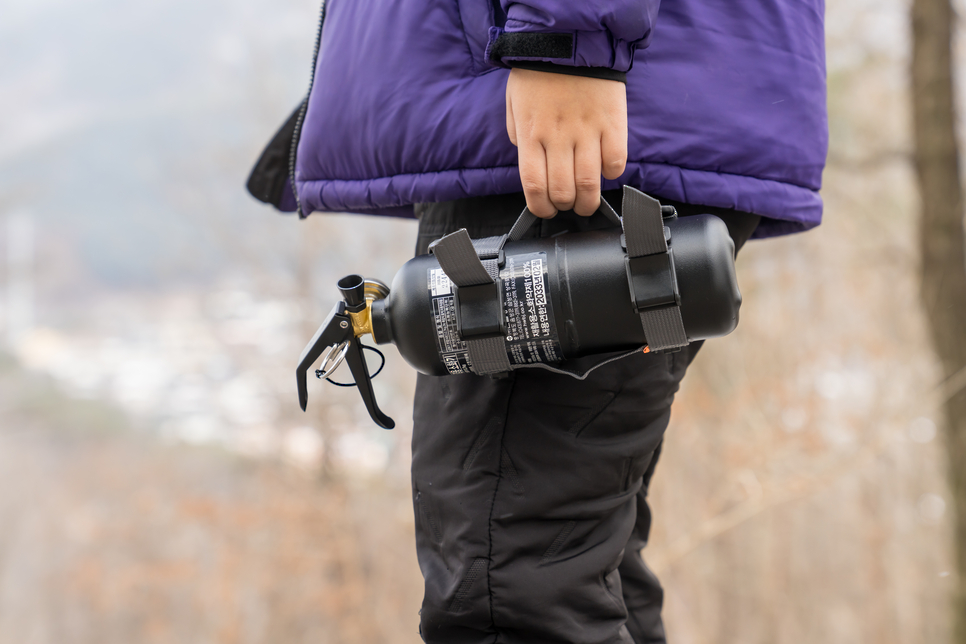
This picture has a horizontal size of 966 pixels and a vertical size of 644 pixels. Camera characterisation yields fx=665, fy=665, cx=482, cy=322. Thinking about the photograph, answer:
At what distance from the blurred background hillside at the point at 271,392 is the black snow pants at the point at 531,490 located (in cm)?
209

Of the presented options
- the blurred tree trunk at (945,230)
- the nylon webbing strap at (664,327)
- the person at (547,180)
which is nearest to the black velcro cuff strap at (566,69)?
the person at (547,180)

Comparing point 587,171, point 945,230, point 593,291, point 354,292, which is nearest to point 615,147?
point 587,171

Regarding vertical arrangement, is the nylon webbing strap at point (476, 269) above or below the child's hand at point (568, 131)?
below

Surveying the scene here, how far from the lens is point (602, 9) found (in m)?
0.56

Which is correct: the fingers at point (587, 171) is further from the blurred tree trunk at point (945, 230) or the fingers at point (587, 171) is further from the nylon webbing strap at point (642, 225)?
the blurred tree trunk at point (945, 230)

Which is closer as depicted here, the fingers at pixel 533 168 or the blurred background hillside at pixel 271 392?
the fingers at pixel 533 168

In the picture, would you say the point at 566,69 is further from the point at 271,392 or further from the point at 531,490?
the point at 271,392

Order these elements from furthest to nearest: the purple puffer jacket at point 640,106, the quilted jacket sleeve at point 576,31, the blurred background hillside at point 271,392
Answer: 1. the blurred background hillside at point 271,392
2. the purple puffer jacket at point 640,106
3. the quilted jacket sleeve at point 576,31

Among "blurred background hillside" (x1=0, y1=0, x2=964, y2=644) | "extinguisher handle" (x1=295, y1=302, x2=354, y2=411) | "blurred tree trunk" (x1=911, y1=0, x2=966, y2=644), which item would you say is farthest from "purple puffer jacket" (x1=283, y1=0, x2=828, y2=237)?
"blurred background hillside" (x1=0, y1=0, x2=964, y2=644)

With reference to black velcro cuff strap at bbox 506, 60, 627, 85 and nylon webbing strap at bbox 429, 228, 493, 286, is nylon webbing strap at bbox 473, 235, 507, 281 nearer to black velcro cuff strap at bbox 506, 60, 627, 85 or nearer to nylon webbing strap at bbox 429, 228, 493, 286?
nylon webbing strap at bbox 429, 228, 493, 286

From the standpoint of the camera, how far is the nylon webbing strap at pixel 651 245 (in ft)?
1.95

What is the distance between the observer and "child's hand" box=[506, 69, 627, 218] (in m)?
0.60

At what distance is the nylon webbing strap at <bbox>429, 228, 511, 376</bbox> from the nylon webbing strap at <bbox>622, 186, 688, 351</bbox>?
130 mm

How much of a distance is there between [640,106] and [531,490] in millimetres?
400
